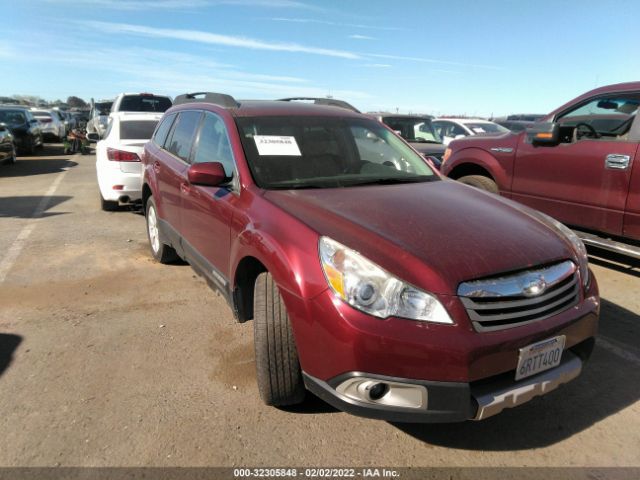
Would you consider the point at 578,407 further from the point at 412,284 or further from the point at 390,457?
the point at 412,284

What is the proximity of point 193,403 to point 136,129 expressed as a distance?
584 cm

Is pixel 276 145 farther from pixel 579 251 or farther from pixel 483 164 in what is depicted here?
pixel 483 164

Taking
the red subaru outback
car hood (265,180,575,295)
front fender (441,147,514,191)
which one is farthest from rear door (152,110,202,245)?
front fender (441,147,514,191)

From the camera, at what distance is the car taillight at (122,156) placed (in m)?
7.14

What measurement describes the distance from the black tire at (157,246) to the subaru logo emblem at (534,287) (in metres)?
3.86

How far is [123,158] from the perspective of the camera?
23.5 feet

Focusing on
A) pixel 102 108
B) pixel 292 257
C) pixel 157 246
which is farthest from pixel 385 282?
pixel 102 108

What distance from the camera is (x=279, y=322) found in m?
2.56

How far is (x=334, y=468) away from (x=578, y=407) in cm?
A: 157

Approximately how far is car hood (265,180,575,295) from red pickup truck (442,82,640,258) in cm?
219

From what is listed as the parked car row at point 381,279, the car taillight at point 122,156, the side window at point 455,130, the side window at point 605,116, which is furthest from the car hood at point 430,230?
the side window at point 455,130

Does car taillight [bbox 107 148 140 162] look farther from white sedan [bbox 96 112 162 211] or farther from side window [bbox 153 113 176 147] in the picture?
side window [bbox 153 113 176 147]

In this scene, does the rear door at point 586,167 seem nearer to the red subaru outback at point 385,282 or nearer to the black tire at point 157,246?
the red subaru outback at point 385,282

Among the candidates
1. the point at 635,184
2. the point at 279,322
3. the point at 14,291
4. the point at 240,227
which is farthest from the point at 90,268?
the point at 635,184
